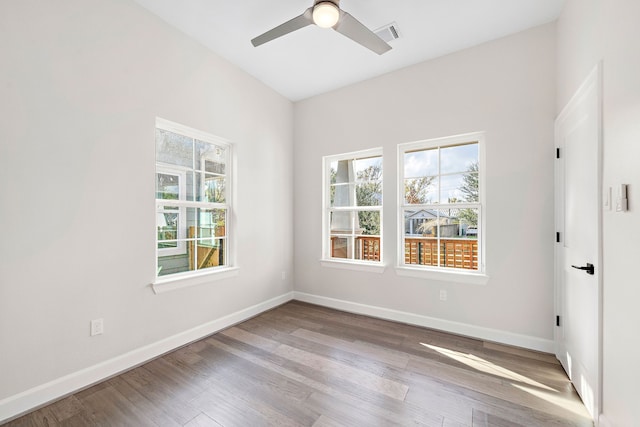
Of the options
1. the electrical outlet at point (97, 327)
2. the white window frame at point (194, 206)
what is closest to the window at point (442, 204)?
the white window frame at point (194, 206)

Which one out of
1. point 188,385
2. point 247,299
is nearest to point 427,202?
point 247,299

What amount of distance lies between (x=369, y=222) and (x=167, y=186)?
7.92 feet

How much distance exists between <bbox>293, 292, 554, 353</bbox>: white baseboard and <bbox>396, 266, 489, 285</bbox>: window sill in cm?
46

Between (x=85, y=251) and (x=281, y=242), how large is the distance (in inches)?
90.4

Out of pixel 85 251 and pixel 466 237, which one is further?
pixel 466 237

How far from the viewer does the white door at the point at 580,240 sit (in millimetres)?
1644

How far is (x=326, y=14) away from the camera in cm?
191

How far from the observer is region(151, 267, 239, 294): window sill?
250 centimetres

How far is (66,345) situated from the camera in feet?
6.39

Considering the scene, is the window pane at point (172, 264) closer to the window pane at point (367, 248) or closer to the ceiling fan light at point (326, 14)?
the window pane at point (367, 248)

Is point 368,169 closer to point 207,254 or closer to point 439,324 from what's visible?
point 439,324

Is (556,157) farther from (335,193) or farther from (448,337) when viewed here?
(335,193)

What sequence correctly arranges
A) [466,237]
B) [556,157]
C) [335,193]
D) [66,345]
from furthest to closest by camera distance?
[335,193], [466,237], [556,157], [66,345]

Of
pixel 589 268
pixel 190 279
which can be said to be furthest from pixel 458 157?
pixel 190 279
